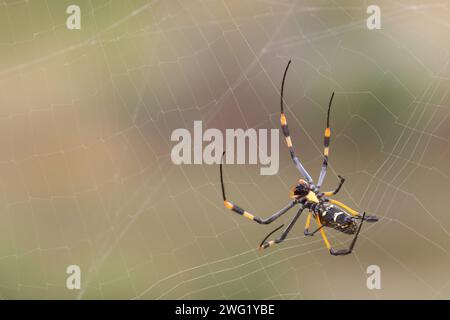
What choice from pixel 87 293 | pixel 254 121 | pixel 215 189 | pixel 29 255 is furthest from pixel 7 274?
pixel 254 121

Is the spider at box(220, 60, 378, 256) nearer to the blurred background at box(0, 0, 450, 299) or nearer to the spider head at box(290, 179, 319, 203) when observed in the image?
→ the spider head at box(290, 179, 319, 203)

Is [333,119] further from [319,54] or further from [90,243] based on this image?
[90,243]

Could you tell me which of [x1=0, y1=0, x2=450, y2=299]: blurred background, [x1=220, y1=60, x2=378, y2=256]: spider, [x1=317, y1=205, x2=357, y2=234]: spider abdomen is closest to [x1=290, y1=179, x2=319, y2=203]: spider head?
[x1=220, y1=60, x2=378, y2=256]: spider

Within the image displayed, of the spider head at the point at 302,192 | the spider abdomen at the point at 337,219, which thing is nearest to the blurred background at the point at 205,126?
the spider head at the point at 302,192

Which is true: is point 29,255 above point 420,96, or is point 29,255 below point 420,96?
below

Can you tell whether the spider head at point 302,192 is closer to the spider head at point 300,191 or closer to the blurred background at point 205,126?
the spider head at point 300,191

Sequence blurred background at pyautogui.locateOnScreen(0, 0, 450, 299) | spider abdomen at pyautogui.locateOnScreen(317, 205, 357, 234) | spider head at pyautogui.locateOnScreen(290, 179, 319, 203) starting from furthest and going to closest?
blurred background at pyautogui.locateOnScreen(0, 0, 450, 299) → spider head at pyautogui.locateOnScreen(290, 179, 319, 203) → spider abdomen at pyautogui.locateOnScreen(317, 205, 357, 234)

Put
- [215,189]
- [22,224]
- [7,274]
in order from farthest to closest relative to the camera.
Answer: [215,189] → [22,224] → [7,274]
